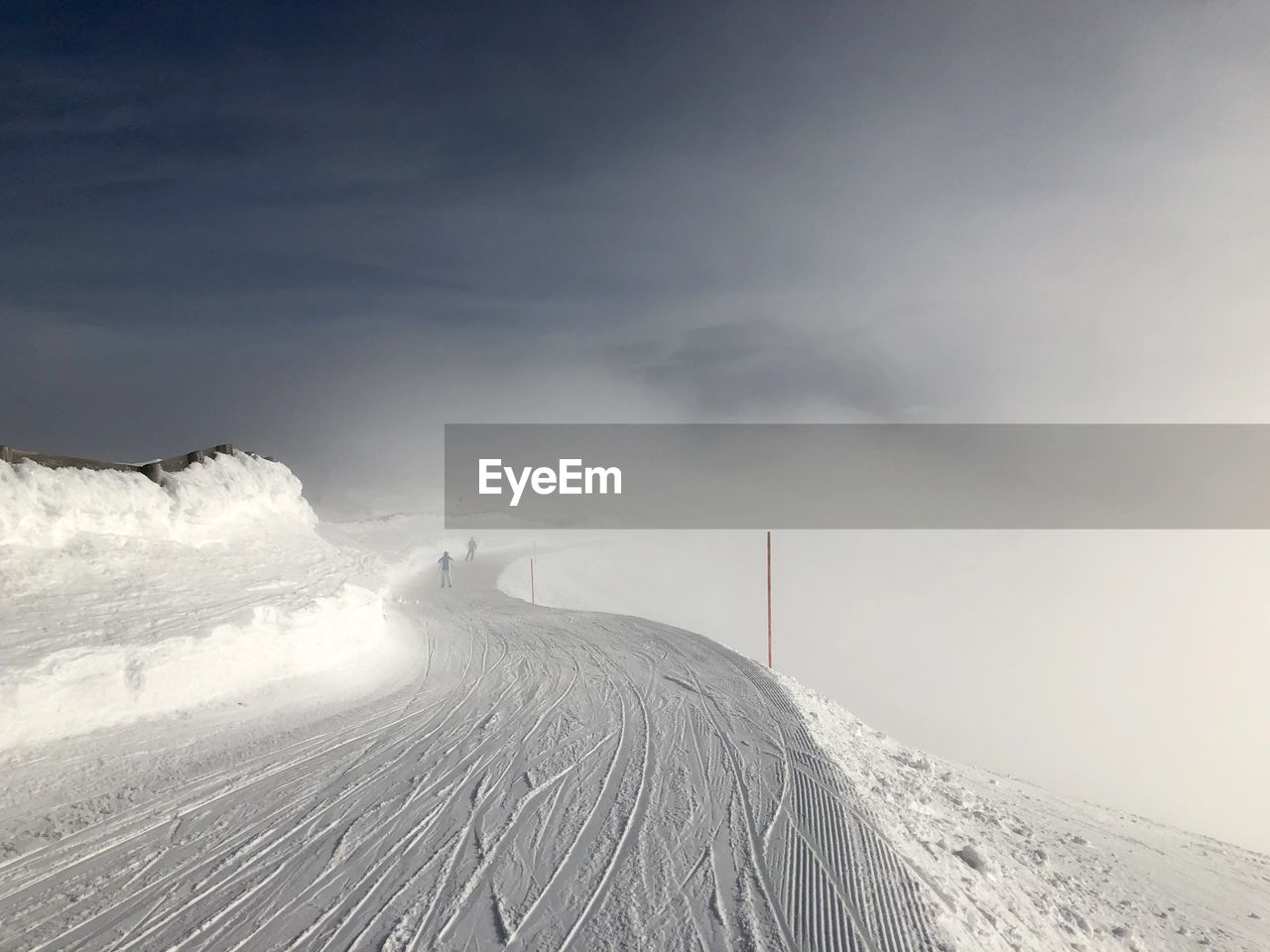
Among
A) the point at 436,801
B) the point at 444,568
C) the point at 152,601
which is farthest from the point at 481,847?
the point at 444,568

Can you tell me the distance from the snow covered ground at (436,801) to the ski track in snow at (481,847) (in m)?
0.03

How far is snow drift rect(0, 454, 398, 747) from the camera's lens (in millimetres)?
7121

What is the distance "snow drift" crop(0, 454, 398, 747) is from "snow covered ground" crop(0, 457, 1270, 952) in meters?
0.04

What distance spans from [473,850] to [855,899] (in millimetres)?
2813

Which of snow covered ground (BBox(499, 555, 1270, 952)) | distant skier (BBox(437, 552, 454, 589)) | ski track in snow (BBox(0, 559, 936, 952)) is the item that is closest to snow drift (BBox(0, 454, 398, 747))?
ski track in snow (BBox(0, 559, 936, 952))

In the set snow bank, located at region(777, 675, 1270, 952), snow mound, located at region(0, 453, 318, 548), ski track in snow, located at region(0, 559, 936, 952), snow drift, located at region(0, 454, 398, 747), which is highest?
snow mound, located at region(0, 453, 318, 548)

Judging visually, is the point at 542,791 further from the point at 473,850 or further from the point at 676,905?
the point at 676,905

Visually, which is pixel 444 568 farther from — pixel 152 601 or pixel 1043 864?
pixel 1043 864

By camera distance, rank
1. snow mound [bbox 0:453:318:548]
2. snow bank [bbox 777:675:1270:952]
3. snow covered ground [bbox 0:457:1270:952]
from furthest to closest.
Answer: snow mound [bbox 0:453:318:548], snow bank [bbox 777:675:1270:952], snow covered ground [bbox 0:457:1270:952]

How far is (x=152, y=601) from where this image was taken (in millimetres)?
Answer: 9023

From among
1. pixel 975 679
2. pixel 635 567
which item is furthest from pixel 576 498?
pixel 975 679

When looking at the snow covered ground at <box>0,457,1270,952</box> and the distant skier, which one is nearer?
the snow covered ground at <box>0,457,1270,952</box>

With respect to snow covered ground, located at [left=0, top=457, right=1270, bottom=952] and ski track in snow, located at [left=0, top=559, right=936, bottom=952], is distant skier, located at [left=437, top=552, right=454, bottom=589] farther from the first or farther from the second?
ski track in snow, located at [left=0, top=559, right=936, bottom=952]

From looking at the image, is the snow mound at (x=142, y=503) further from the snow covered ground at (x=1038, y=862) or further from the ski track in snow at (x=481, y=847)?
the snow covered ground at (x=1038, y=862)
